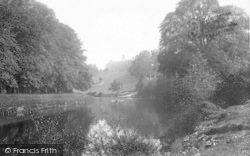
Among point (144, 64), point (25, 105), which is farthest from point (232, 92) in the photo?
point (144, 64)

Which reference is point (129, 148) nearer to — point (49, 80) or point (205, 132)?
point (205, 132)

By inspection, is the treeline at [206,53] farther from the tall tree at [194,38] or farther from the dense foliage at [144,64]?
the dense foliage at [144,64]

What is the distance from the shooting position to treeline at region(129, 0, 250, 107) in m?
24.2

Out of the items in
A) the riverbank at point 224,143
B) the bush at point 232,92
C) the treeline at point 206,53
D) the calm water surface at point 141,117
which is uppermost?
the treeline at point 206,53

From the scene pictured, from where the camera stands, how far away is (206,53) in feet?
128

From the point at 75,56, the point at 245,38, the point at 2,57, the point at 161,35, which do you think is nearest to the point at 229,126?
the point at 2,57

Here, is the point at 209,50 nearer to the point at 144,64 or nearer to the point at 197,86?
the point at 197,86

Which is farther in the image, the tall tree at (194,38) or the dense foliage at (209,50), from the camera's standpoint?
the tall tree at (194,38)

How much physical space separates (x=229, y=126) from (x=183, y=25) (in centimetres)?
3256

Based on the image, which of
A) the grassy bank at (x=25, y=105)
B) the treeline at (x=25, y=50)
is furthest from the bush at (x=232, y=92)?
the treeline at (x=25, y=50)

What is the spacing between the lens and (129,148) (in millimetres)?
10602

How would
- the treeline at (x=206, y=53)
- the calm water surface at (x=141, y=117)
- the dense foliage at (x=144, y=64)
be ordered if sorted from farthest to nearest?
1. the dense foliage at (x=144, y=64)
2. the treeline at (x=206, y=53)
3. the calm water surface at (x=141, y=117)

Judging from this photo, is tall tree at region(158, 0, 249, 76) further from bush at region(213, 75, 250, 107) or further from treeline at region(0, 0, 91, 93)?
treeline at region(0, 0, 91, 93)

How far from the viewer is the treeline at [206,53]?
24.2 meters
